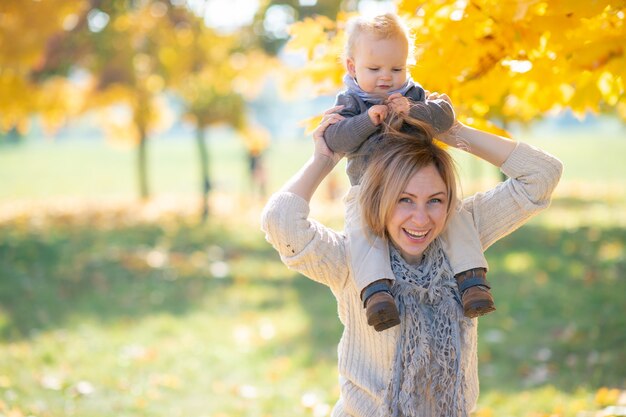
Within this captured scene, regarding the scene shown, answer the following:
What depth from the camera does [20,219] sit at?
15.6m

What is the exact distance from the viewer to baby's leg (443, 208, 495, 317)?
2357 mm

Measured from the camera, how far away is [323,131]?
245 cm

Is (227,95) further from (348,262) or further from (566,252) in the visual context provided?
(348,262)

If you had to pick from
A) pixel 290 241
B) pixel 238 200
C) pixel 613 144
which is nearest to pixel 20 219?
pixel 238 200

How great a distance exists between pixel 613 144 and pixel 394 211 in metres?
42.0

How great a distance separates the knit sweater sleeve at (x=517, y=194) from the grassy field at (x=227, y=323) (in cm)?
33

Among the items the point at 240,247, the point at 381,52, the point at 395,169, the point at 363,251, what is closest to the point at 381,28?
the point at 381,52

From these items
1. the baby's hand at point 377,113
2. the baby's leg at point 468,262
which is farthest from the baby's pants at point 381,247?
the baby's hand at point 377,113

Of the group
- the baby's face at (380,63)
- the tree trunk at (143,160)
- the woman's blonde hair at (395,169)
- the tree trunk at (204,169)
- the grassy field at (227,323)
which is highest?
the tree trunk at (143,160)

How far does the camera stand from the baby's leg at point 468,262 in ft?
7.73

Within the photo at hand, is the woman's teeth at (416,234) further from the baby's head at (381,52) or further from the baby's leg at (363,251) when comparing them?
the baby's head at (381,52)

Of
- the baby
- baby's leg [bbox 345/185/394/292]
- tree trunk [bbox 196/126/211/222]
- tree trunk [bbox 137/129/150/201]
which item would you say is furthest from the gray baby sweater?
tree trunk [bbox 137/129/150/201]

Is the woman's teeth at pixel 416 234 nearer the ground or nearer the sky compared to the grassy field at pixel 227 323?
nearer the ground

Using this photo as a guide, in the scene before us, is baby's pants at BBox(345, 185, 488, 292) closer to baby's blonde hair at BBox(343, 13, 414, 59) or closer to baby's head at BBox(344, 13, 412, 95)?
baby's head at BBox(344, 13, 412, 95)
